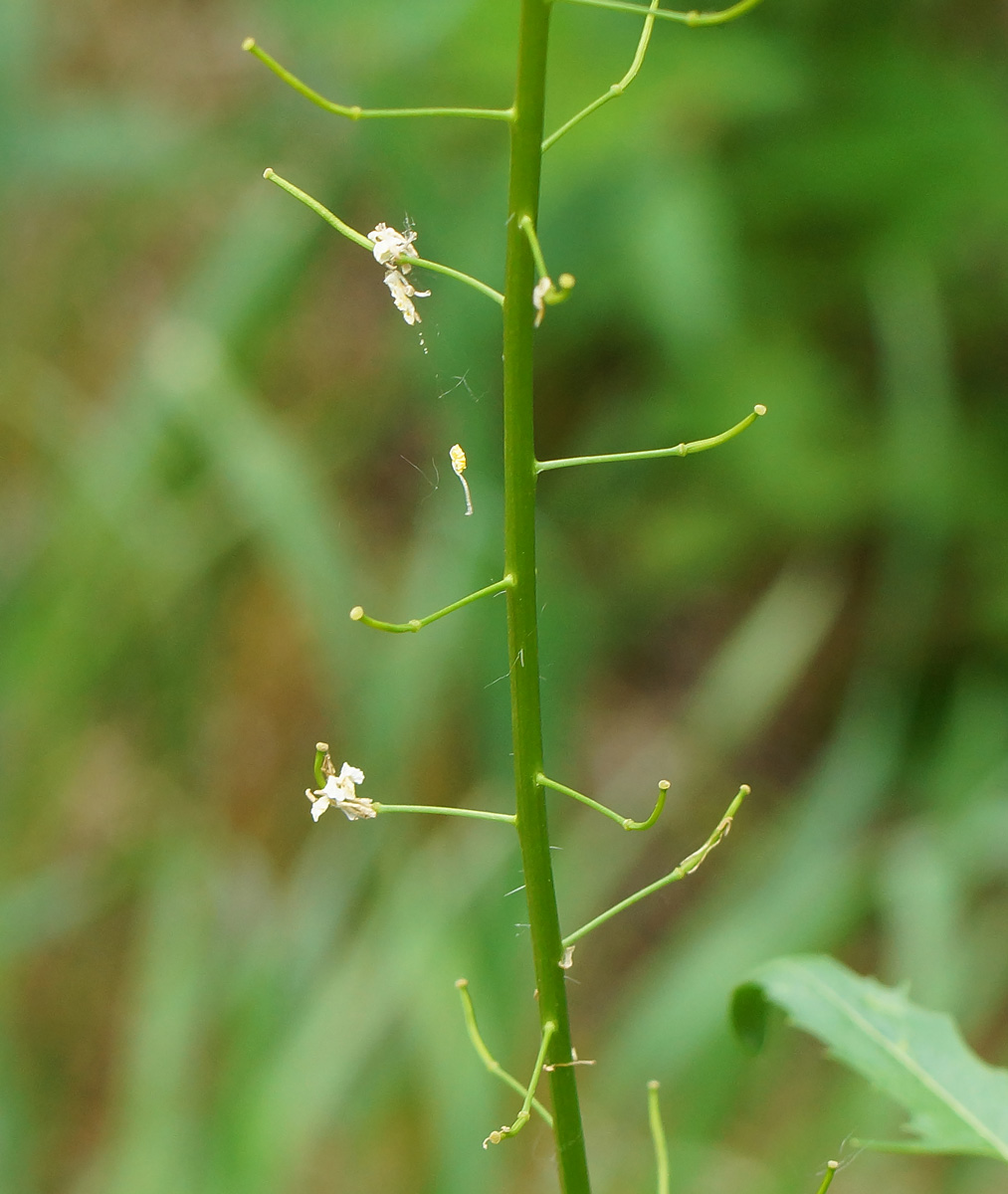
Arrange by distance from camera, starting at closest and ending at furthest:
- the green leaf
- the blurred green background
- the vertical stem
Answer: the vertical stem → the green leaf → the blurred green background

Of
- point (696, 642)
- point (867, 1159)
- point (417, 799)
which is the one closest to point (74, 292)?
point (417, 799)

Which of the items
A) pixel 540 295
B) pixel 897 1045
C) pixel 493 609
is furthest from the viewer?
pixel 493 609

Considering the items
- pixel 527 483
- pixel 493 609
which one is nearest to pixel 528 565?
pixel 527 483

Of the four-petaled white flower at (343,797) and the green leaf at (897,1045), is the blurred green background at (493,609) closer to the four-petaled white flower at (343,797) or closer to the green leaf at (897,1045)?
the green leaf at (897,1045)

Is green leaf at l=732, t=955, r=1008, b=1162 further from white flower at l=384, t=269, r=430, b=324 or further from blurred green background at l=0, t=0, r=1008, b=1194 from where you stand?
blurred green background at l=0, t=0, r=1008, b=1194

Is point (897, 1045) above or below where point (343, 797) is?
below

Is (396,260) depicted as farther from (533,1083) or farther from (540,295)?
(533,1083)

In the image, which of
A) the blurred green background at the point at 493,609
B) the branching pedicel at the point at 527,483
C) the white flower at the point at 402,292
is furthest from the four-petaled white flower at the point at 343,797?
the blurred green background at the point at 493,609

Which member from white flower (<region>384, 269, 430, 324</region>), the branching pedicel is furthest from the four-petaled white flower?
white flower (<region>384, 269, 430, 324</region>)
